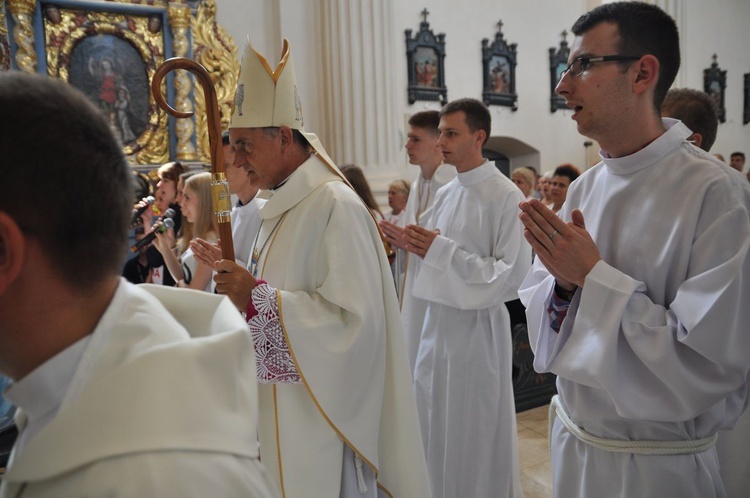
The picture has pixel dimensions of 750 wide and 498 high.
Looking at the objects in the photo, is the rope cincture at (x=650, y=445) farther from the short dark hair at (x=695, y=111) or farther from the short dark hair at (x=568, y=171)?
the short dark hair at (x=568, y=171)

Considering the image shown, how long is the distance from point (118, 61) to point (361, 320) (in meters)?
6.36

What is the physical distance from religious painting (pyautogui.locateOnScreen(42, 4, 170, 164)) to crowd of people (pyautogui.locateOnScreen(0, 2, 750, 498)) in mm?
4462

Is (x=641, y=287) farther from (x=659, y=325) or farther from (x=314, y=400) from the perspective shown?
(x=314, y=400)

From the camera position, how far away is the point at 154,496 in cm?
67

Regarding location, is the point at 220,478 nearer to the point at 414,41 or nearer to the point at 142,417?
the point at 142,417

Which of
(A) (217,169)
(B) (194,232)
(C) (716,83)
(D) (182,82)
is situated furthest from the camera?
(C) (716,83)

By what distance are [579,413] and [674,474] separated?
0.28m

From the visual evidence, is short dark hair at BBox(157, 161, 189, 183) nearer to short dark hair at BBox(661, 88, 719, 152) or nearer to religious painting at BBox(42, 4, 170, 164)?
religious painting at BBox(42, 4, 170, 164)

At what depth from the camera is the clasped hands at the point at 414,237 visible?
3.26m

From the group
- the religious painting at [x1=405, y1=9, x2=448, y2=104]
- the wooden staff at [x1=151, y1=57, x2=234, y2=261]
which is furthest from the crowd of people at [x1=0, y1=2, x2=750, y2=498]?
the religious painting at [x1=405, y1=9, x2=448, y2=104]

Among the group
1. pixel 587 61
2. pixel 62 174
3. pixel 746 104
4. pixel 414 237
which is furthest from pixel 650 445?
pixel 746 104

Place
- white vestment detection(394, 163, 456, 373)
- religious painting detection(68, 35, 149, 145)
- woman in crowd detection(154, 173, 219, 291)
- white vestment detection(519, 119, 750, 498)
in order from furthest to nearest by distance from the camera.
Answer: religious painting detection(68, 35, 149, 145), white vestment detection(394, 163, 456, 373), woman in crowd detection(154, 173, 219, 291), white vestment detection(519, 119, 750, 498)

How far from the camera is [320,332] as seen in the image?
1915mm

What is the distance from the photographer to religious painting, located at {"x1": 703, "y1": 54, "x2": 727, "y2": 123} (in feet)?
41.1
